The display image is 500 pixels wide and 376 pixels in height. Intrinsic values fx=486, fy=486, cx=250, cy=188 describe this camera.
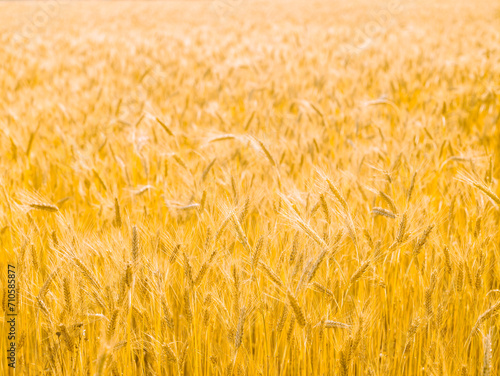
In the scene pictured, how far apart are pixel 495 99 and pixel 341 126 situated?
127 cm

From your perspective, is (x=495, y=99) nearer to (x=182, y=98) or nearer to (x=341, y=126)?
(x=341, y=126)

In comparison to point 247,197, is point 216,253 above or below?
below

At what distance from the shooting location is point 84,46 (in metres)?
7.36

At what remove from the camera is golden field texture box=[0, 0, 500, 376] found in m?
1.18

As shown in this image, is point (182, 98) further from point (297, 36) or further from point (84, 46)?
point (297, 36)

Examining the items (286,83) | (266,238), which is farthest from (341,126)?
(266,238)

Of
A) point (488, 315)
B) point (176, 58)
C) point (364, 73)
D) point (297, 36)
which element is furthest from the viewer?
point (297, 36)

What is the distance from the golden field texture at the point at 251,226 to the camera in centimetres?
118

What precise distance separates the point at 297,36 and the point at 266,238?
307 inches

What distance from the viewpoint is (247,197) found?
1.57 m

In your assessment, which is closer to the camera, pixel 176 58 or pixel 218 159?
pixel 218 159

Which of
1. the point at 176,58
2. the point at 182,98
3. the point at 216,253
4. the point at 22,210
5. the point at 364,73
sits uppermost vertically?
the point at 176,58

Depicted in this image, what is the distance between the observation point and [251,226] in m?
1.83

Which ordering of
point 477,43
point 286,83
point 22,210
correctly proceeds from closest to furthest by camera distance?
point 22,210 < point 286,83 < point 477,43
